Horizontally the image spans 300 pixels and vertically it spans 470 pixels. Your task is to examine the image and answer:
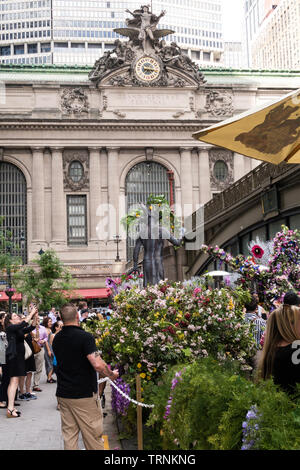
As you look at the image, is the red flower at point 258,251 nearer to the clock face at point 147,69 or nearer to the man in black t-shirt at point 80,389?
the man in black t-shirt at point 80,389

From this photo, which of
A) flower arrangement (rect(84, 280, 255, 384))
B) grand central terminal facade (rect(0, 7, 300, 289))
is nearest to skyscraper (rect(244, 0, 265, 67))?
grand central terminal facade (rect(0, 7, 300, 289))

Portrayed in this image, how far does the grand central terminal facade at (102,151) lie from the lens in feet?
178

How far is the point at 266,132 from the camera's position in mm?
5789

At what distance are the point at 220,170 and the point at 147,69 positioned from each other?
1221cm

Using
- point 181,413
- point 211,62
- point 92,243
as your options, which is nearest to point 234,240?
point 181,413

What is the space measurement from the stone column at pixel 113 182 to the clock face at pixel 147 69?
7558 mm

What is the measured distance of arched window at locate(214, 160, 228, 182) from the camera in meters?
58.0

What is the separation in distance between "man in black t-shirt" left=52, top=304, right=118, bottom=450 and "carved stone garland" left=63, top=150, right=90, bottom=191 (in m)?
49.4

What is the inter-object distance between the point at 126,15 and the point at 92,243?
317ft

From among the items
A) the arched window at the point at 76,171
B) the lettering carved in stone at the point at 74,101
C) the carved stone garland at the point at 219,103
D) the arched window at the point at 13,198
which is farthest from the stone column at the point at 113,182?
the carved stone garland at the point at 219,103

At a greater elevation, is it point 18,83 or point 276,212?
point 18,83

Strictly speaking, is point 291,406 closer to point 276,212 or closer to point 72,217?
point 276,212
